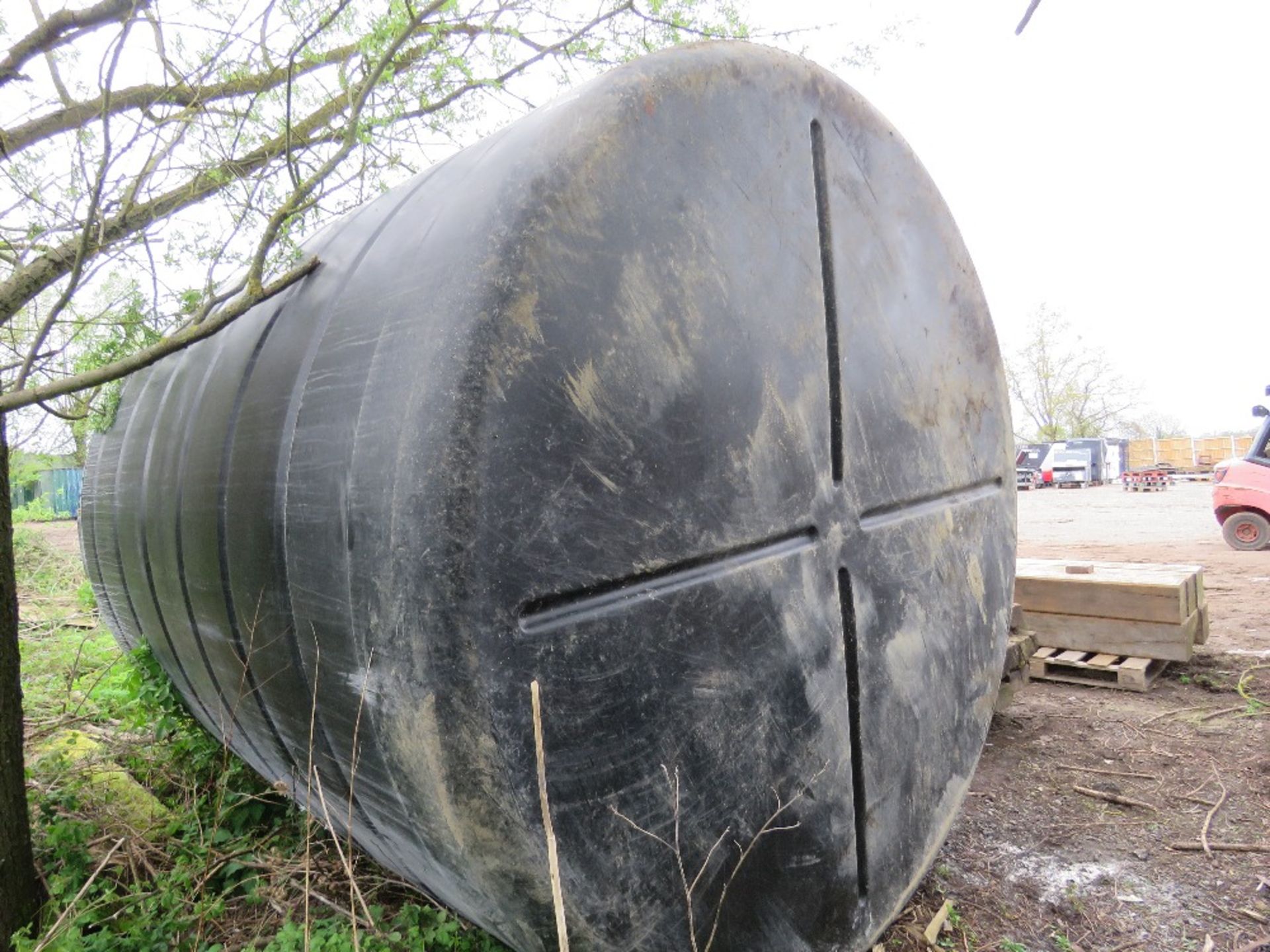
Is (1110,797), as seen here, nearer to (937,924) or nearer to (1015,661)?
(1015,661)

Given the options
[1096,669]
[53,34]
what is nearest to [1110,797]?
[1096,669]

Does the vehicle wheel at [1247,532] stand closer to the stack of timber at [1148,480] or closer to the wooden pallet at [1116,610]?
the wooden pallet at [1116,610]

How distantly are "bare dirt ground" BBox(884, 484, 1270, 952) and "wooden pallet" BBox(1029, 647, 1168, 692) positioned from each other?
2.7 inches

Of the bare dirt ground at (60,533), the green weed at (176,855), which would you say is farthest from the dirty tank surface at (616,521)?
the bare dirt ground at (60,533)

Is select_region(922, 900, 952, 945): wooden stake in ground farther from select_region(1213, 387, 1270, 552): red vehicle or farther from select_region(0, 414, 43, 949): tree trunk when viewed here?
select_region(1213, 387, 1270, 552): red vehicle

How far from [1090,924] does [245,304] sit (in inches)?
118

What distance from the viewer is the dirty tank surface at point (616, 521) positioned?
4.58 ft

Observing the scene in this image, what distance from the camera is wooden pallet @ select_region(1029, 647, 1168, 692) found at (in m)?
4.77

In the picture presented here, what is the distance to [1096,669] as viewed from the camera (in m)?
4.86

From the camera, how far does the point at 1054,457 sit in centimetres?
3136

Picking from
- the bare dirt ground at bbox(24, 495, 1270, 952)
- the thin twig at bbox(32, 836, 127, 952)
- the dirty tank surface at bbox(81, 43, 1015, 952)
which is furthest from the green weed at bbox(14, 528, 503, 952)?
the bare dirt ground at bbox(24, 495, 1270, 952)

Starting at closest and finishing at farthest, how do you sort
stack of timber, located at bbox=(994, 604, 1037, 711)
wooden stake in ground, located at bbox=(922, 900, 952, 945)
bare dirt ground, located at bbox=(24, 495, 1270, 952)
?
wooden stake in ground, located at bbox=(922, 900, 952, 945)
bare dirt ground, located at bbox=(24, 495, 1270, 952)
stack of timber, located at bbox=(994, 604, 1037, 711)

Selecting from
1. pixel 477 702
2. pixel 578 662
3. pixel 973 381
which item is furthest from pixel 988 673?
pixel 477 702

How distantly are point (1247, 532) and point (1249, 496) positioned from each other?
478 millimetres
